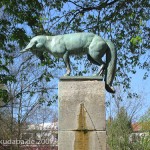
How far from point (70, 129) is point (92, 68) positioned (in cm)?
700

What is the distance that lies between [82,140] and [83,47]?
60.0 inches

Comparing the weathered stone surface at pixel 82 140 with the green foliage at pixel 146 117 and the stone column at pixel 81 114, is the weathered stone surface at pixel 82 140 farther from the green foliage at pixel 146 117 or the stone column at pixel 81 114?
the green foliage at pixel 146 117

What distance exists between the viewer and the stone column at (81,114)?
5.94 m

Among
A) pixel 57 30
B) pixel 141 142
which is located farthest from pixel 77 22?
pixel 141 142

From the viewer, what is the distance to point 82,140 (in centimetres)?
591

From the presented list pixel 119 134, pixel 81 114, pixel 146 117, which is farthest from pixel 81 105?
pixel 146 117

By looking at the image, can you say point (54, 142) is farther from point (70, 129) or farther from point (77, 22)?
point (70, 129)

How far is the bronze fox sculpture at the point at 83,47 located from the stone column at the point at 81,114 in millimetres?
309

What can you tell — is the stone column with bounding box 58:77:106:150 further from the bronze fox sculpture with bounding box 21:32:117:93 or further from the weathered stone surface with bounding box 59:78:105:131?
the bronze fox sculpture with bounding box 21:32:117:93

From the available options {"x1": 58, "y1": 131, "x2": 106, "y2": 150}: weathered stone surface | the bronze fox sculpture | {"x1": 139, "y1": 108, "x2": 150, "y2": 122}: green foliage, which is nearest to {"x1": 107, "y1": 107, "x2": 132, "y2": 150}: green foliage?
{"x1": 139, "y1": 108, "x2": 150, "y2": 122}: green foliage

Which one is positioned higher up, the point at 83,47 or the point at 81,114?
the point at 83,47

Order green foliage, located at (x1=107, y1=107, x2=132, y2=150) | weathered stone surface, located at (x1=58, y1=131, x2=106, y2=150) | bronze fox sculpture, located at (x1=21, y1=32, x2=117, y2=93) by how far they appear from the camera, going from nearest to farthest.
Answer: weathered stone surface, located at (x1=58, y1=131, x2=106, y2=150) → bronze fox sculpture, located at (x1=21, y1=32, x2=117, y2=93) → green foliage, located at (x1=107, y1=107, x2=132, y2=150)

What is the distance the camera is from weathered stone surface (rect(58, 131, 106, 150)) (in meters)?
5.91

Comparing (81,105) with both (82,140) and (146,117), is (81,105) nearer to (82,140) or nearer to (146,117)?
(82,140)
